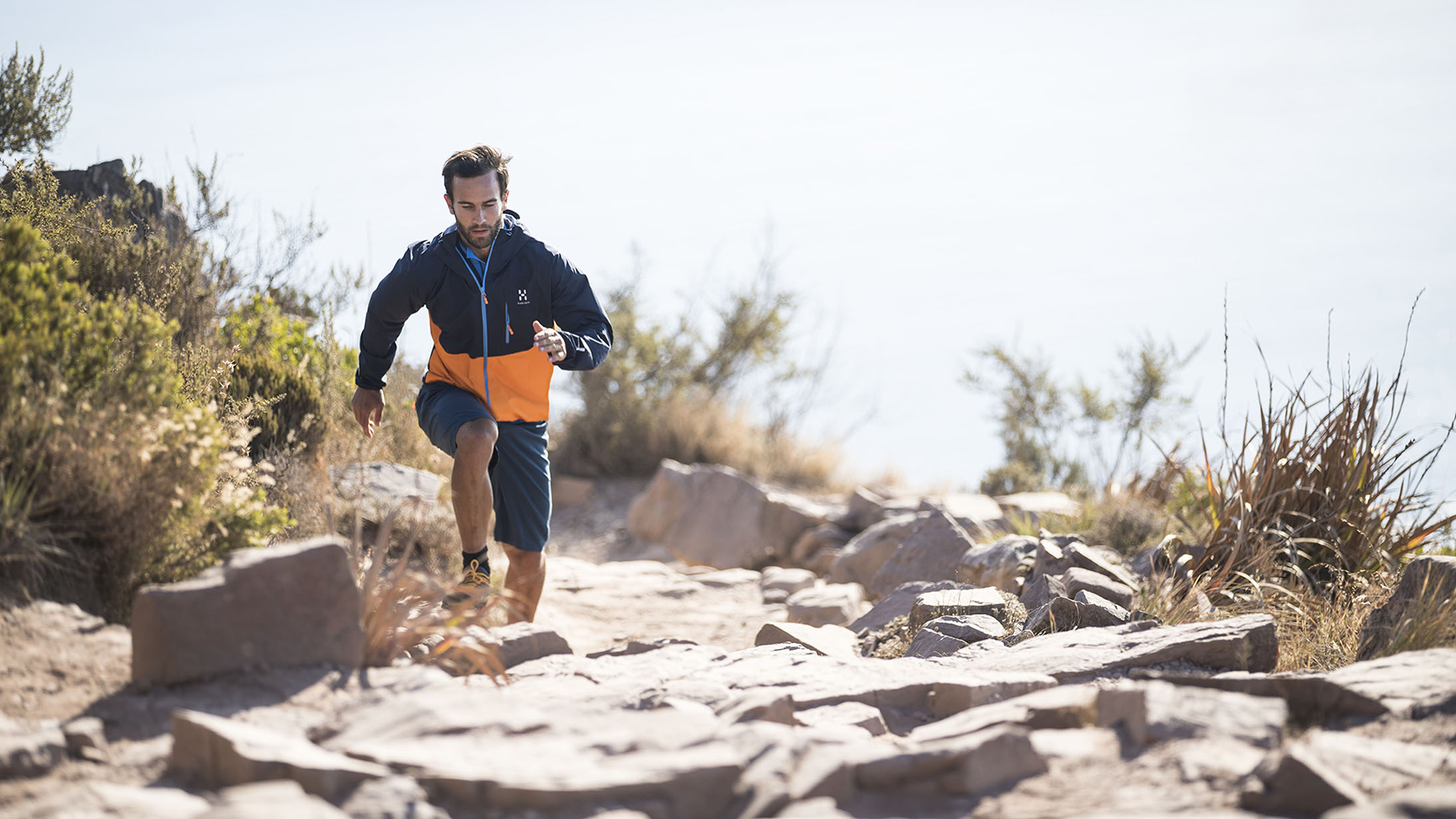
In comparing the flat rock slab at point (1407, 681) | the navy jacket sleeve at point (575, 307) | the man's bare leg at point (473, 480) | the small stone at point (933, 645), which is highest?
the navy jacket sleeve at point (575, 307)

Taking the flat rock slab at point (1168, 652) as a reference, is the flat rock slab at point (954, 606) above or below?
below

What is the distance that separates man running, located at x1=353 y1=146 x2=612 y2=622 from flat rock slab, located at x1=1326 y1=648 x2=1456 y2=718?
3032mm


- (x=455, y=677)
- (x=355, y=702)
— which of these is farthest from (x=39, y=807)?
(x=455, y=677)

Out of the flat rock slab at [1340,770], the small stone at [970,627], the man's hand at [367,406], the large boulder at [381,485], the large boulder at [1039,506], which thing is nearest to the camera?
the flat rock slab at [1340,770]

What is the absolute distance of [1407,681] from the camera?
2.92 metres

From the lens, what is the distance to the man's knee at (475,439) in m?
4.45

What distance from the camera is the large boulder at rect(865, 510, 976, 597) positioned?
21.8ft

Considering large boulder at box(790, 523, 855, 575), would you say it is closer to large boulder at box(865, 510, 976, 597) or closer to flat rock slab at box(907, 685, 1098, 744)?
large boulder at box(865, 510, 976, 597)

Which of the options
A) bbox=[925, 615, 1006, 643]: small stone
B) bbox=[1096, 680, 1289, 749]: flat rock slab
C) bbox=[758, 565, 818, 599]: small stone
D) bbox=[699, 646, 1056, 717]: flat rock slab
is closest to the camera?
bbox=[1096, 680, 1289, 749]: flat rock slab

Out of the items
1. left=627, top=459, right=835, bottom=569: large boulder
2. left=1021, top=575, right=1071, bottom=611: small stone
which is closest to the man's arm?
left=1021, top=575, right=1071, bottom=611: small stone

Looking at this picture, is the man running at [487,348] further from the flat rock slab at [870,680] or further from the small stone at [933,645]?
the small stone at [933,645]

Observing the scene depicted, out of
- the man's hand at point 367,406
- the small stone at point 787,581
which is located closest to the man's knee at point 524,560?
the man's hand at point 367,406

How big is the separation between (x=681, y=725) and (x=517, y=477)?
246 centimetres

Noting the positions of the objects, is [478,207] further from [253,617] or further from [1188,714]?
[1188,714]
